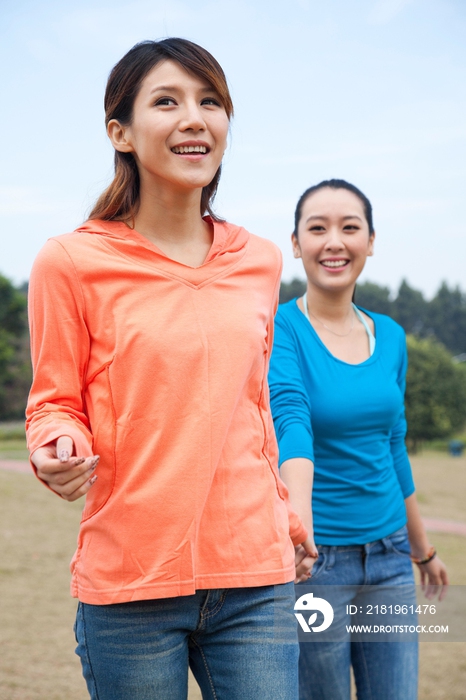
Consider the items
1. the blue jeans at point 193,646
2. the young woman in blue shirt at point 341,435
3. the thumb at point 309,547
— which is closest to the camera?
the blue jeans at point 193,646

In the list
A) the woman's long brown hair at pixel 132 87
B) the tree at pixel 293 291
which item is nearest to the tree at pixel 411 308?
the tree at pixel 293 291

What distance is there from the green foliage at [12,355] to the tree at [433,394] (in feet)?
68.6

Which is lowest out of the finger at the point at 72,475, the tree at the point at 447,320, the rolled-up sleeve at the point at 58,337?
the finger at the point at 72,475

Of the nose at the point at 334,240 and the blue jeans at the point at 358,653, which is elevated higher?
the nose at the point at 334,240

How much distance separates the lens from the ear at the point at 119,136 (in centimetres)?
172

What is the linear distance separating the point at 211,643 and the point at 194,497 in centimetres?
31

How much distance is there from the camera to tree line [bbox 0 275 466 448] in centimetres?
3684

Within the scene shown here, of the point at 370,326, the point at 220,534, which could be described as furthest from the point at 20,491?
the point at 220,534

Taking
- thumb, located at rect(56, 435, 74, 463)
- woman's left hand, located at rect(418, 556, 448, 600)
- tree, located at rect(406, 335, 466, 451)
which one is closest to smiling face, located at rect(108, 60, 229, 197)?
thumb, located at rect(56, 435, 74, 463)

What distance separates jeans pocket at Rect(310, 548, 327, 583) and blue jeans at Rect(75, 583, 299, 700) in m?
0.65

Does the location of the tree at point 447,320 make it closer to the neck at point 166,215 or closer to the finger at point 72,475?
the neck at point 166,215

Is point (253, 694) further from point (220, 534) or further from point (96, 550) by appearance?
point (96, 550)

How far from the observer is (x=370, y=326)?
2.64m

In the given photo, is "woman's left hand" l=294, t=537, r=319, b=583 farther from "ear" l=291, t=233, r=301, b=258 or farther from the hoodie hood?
"ear" l=291, t=233, r=301, b=258
